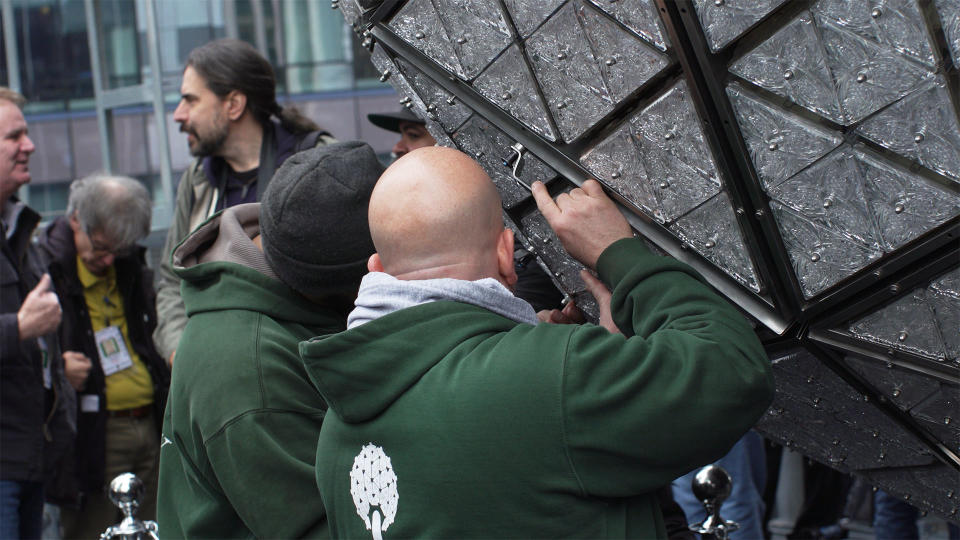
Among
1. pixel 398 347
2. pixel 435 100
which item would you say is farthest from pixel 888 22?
pixel 435 100

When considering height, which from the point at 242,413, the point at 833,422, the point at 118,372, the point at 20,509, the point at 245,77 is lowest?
the point at 20,509

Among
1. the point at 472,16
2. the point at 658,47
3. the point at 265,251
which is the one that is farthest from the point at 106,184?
the point at 658,47

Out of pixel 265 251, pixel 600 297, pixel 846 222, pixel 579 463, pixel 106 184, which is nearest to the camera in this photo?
pixel 579 463

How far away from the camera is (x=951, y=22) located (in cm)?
163

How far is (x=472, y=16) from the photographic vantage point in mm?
2117

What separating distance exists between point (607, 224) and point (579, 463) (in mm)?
476

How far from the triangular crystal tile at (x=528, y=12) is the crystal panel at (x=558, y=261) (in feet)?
1.56

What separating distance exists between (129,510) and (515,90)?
1.76 m

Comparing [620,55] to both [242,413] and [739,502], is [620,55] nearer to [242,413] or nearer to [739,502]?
[242,413]

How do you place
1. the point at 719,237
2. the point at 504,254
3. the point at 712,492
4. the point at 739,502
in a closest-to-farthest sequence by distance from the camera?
the point at 504,254 < the point at 719,237 < the point at 712,492 < the point at 739,502

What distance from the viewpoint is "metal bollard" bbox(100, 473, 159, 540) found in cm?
308

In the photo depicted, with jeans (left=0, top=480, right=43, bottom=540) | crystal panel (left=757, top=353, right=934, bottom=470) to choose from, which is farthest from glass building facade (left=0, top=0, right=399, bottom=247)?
crystal panel (left=757, top=353, right=934, bottom=470)

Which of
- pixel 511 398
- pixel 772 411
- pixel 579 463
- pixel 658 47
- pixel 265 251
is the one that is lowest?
pixel 772 411

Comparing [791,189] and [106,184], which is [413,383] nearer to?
[791,189]
